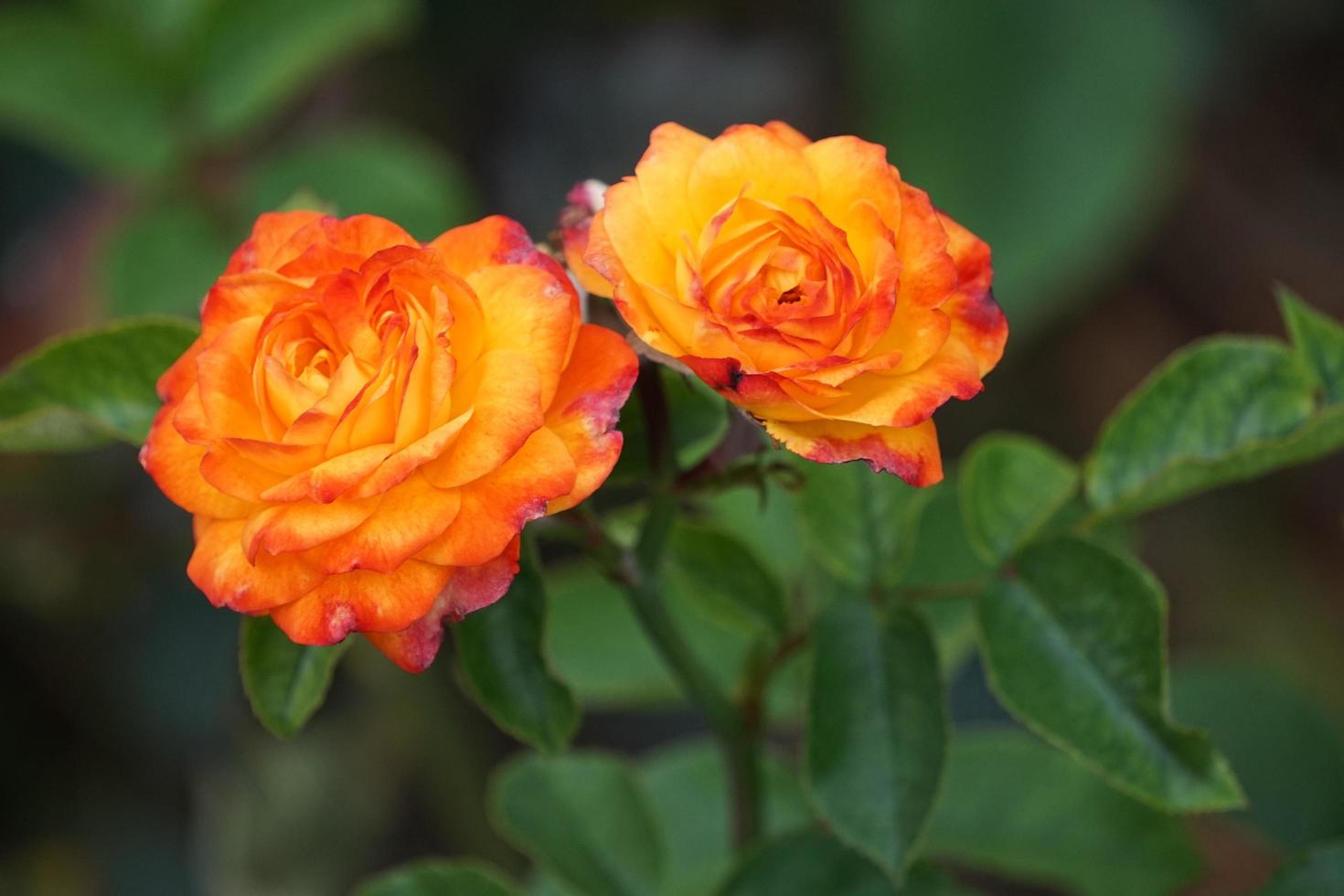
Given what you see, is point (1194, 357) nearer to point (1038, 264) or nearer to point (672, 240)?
point (672, 240)

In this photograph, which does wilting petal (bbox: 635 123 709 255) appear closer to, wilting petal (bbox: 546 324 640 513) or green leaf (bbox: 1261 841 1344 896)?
wilting petal (bbox: 546 324 640 513)

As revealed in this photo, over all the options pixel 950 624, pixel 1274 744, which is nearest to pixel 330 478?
pixel 950 624

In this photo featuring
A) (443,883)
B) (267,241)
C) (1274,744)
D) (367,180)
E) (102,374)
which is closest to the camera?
(267,241)

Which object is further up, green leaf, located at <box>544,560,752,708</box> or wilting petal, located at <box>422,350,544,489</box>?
wilting petal, located at <box>422,350,544,489</box>

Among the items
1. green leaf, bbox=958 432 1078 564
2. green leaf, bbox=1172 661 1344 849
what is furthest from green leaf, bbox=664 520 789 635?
green leaf, bbox=1172 661 1344 849

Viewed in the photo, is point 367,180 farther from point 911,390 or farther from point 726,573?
point 911,390

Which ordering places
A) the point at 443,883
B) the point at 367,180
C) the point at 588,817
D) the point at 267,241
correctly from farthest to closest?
the point at 367,180
the point at 588,817
the point at 443,883
the point at 267,241

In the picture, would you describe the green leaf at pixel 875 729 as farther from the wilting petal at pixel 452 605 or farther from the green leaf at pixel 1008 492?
the wilting petal at pixel 452 605
